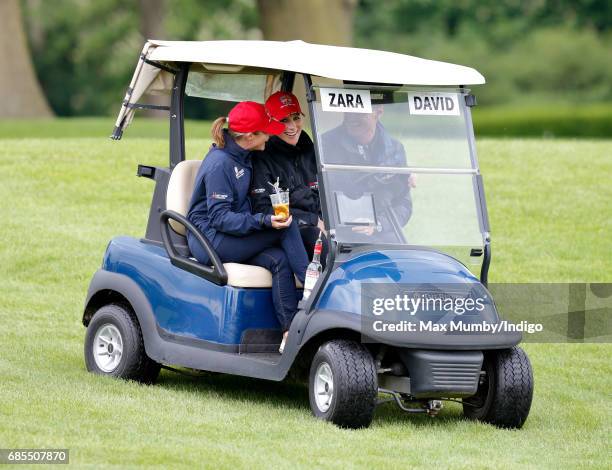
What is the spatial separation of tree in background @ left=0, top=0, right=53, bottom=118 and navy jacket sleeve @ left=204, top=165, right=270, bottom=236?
16706 mm

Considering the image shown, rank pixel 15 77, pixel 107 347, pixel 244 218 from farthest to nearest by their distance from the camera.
Result: pixel 15 77 → pixel 107 347 → pixel 244 218

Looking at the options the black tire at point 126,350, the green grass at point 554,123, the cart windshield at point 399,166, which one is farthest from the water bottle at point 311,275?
the green grass at point 554,123

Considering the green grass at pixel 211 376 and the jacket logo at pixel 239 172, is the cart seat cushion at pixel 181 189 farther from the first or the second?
the green grass at pixel 211 376

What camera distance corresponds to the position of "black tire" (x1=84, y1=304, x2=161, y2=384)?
→ 7.37m

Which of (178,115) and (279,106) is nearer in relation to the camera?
(279,106)

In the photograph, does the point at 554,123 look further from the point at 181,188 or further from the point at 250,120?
the point at 250,120

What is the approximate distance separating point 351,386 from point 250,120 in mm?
1524

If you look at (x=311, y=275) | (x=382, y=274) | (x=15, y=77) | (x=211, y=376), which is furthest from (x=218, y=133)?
(x=15, y=77)

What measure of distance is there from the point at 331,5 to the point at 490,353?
14392mm

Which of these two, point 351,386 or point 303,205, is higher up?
point 303,205

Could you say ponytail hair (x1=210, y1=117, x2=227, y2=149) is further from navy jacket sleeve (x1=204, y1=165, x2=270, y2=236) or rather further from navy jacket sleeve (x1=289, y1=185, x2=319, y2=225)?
navy jacket sleeve (x1=289, y1=185, x2=319, y2=225)

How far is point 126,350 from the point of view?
7383 mm

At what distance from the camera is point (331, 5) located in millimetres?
20500

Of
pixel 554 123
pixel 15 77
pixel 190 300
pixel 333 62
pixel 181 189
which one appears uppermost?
pixel 15 77
